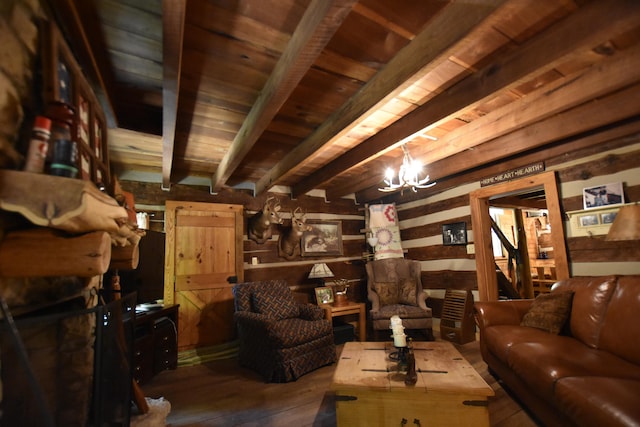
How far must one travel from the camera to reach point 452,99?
1949 mm

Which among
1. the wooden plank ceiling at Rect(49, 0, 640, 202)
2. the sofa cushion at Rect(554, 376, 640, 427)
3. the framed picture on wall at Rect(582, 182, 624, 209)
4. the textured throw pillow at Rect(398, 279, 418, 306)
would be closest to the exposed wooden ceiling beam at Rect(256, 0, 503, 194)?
the wooden plank ceiling at Rect(49, 0, 640, 202)

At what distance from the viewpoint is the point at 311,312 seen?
337 centimetres

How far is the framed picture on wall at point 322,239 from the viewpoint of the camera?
14.9ft

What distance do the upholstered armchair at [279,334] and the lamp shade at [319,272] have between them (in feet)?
2.03

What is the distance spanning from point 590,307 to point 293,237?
321cm

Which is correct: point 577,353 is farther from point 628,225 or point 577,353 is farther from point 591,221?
point 591,221

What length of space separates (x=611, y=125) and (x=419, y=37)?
244 centimetres

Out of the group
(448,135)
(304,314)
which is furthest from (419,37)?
(304,314)

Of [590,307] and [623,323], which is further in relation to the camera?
[590,307]

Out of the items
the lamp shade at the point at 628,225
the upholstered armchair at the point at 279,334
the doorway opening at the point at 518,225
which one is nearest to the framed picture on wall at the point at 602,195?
the doorway opening at the point at 518,225

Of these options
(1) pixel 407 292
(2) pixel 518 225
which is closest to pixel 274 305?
(1) pixel 407 292

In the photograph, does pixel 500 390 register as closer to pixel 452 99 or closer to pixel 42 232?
pixel 452 99

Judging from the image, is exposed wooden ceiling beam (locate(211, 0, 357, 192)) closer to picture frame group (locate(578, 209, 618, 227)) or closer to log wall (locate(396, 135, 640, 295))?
log wall (locate(396, 135, 640, 295))

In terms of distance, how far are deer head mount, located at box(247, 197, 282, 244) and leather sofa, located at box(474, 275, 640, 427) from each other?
2.61 metres
